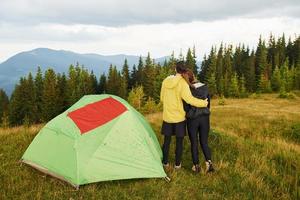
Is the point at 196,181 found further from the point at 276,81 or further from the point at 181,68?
the point at 276,81

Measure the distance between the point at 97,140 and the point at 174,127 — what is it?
2.00 meters

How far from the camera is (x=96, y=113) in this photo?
948 centimetres

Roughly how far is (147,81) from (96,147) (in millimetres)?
72292

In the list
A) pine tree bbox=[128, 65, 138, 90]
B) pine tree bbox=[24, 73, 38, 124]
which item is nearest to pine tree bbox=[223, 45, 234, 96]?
pine tree bbox=[128, 65, 138, 90]

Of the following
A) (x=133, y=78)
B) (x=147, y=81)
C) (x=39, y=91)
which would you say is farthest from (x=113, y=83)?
(x=39, y=91)

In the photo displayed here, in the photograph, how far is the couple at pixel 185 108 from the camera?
29.1 feet

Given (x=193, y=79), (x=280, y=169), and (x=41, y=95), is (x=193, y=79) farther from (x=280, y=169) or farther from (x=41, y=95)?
(x=41, y=95)

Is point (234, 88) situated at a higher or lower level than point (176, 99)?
lower

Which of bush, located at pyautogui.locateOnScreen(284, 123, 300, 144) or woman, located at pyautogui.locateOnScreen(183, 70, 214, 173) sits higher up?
woman, located at pyautogui.locateOnScreen(183, 70, 214, 173)

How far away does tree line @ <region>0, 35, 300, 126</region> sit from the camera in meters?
72.3

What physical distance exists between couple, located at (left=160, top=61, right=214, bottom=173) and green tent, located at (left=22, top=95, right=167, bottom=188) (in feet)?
2.77

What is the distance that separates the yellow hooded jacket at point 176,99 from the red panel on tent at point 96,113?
1.29 meters

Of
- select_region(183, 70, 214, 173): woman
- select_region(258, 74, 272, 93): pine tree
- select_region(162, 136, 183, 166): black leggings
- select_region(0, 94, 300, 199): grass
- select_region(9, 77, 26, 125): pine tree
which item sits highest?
select_region(183, 70, 214, 173): woman

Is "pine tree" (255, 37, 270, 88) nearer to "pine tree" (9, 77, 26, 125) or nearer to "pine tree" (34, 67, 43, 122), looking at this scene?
"pine tree" (34, 67, 43, 122)
